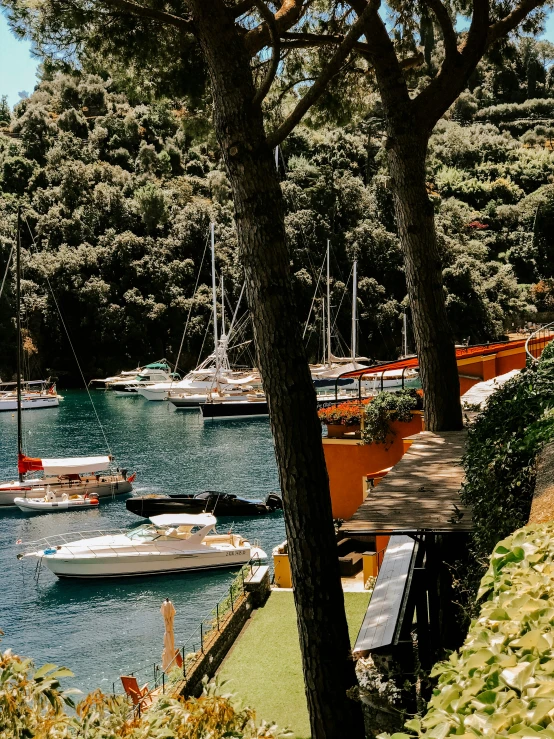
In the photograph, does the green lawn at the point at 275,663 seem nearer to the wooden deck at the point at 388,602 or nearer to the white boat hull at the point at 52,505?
the wooden deck at the point at 388,602

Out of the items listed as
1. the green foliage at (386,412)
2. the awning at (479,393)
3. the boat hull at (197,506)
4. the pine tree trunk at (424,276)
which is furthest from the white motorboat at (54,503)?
the pine tree trunk at (424,276)

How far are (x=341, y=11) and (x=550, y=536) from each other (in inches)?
323

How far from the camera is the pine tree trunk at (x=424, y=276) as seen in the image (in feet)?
26.3

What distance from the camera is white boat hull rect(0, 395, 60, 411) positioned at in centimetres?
4528

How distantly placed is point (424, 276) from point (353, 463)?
558 cm

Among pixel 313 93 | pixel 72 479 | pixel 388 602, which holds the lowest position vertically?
pixel 72 479

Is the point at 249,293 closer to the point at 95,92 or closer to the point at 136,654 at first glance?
the point at 136,654

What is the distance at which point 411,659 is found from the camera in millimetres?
6426

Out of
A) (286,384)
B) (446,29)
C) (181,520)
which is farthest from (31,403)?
(286,384)

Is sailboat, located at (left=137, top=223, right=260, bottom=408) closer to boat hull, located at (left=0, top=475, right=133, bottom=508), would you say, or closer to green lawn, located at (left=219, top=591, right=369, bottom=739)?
boat hull, located at (left=0, top=475, right=133, bottom=508)

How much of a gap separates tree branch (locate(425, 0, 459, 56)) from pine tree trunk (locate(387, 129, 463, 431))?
0.81 m

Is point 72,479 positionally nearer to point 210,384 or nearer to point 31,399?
point 210,384

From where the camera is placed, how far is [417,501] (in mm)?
5328

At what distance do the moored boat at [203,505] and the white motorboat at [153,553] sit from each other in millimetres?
3458
